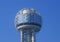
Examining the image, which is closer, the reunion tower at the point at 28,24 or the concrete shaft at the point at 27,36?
the reunion tower at the point at 28,24

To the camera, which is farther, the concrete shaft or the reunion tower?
the concrete shaft

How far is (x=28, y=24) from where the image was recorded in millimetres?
107562

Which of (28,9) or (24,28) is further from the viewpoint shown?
(28,9)

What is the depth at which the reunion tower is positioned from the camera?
108m

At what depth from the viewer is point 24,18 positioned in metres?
109

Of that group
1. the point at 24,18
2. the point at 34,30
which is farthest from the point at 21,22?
the point at 34,30

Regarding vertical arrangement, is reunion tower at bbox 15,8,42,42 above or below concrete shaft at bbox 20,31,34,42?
above

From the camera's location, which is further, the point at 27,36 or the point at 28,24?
the point at 27,36

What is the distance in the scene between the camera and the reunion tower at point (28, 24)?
108 metres

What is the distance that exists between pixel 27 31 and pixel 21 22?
735cm

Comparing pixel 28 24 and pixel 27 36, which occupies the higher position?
pixel 28 24

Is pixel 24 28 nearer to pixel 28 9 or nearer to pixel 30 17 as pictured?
pixel 30 17

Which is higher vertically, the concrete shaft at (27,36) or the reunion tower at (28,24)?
the reunion tower at (28,24)

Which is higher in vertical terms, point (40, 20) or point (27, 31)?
point (40, 20)
